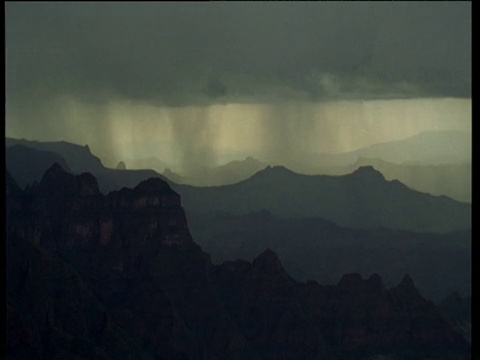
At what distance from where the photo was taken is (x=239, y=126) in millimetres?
10195

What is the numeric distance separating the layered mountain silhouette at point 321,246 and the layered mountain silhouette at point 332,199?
9 cm

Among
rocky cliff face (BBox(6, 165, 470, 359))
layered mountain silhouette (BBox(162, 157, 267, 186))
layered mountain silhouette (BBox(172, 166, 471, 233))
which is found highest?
layered mountain silhouette (BBox(162, 157, 267, 186))

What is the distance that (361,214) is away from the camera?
1052 cm

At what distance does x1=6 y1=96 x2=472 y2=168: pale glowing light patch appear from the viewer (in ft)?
33.1

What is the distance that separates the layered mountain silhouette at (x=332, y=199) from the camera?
10.2 meters

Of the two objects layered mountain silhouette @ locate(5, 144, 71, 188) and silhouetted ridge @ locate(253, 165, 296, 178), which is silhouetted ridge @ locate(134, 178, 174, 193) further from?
silhouetted ridge @ locate(253, 165, 296, 178)

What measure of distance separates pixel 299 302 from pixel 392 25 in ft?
10.0

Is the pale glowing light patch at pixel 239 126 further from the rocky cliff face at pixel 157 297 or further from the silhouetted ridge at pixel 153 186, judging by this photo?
the rocky cliff face at pixel 157 297

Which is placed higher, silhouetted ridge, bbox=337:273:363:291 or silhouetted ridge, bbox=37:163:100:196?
silhouetted ridge, bbox=37:163:100:196

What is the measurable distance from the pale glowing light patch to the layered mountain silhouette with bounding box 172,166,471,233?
0.94 ft

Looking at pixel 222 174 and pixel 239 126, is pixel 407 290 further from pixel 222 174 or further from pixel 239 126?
pixel 239 126

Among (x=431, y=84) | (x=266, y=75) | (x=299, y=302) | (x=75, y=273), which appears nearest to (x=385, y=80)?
(x=431, y=84)

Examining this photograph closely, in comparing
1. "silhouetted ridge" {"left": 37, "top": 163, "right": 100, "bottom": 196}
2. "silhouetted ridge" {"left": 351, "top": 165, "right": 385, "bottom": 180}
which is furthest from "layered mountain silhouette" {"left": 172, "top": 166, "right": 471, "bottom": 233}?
"silhouetted ridge" {"left": 37, "top": 163, "right": 100, "bottom": 196}

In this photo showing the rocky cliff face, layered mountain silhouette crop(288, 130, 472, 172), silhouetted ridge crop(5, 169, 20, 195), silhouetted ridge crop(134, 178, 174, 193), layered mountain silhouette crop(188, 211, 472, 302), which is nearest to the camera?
layered mountain silhouette crop(288, 130, 472, 172)
